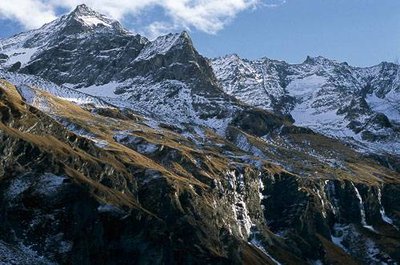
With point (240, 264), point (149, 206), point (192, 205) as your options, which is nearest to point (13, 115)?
point (149, 206)

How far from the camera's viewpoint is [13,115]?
15900cm

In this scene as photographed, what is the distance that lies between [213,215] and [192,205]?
9340 mm

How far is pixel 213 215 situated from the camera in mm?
185500

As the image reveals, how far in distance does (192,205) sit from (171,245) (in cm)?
3566

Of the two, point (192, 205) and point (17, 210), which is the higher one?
point (192, 205)

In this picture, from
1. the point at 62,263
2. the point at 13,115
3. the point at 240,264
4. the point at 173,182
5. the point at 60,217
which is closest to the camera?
the point at 62,263

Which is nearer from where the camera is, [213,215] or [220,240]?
[220,240]

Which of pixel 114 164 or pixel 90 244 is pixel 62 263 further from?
pixel 114 164

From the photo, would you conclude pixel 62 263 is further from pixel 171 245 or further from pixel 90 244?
pixel 171 245

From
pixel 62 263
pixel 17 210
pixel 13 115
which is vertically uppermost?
pixel 13 115

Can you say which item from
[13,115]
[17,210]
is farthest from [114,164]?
[17,210]

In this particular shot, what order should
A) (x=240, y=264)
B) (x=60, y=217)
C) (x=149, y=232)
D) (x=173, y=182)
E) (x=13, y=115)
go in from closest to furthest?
1. (x=60, y=217)
2. (x=149, y=232)
3. (x=13, y=115)
4. (x=240, y=264)
5. (x=173, y=182)

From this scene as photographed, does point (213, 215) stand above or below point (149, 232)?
above

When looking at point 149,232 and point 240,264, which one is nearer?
point 149,232
